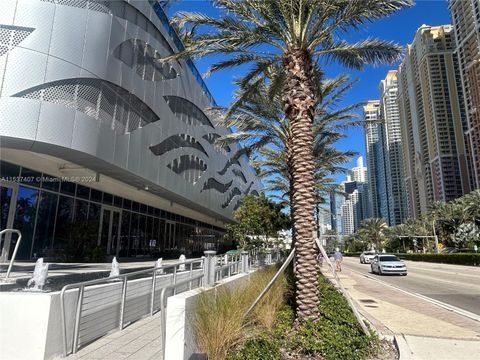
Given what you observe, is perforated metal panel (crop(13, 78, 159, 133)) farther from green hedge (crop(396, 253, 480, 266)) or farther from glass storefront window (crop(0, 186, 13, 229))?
green hedge (crop(396, 253, 480, 266))

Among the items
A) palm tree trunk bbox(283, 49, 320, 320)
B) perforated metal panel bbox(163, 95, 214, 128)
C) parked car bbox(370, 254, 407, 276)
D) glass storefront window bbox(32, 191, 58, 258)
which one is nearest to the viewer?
palm tree trunk bbox(283, 49, 320, 320)

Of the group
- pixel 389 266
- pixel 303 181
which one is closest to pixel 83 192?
pixel 303 181

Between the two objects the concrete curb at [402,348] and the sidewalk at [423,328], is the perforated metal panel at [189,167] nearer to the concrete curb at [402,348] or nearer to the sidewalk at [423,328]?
the sidewalk at [423,328]

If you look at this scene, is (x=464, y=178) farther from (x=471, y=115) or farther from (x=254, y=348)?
(x=254, y=348)

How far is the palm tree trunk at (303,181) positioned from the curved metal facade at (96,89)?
32.1 feet

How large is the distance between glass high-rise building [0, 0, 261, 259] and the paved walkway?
31.3ft

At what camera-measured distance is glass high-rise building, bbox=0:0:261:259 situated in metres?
13.9

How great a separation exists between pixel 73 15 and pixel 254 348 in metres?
15.6

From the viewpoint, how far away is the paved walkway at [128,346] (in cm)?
544

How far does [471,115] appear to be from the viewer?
84.1 meters

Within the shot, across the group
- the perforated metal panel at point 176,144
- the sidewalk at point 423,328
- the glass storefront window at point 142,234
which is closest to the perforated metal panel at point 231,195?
the perforated metal panel at point 176,144

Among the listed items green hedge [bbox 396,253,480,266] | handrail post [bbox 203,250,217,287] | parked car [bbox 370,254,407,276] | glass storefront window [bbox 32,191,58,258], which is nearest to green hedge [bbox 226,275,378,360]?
handrail post [bbox 203,250,217,287]

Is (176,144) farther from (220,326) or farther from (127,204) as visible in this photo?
(220,326)

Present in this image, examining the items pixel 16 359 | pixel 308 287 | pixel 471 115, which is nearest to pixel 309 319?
pixel 308 287
